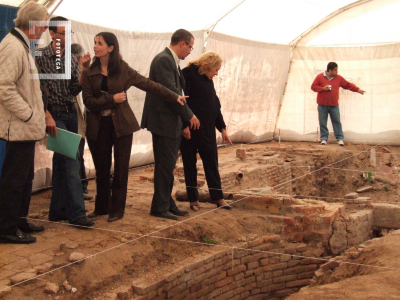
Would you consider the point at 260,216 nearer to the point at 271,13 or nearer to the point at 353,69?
the point at 271,13

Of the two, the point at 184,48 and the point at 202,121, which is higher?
the point at 184,48

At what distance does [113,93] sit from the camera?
468 cm

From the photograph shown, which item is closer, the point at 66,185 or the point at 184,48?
the point at 66,185

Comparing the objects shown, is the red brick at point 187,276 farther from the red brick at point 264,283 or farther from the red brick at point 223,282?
the red brick at point 264,283

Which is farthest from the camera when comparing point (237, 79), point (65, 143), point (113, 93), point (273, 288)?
point (237, 79)

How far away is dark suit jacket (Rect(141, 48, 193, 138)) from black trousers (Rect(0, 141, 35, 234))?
4.51 feet

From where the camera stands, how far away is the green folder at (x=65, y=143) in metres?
4.42

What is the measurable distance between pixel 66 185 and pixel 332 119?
8157 millimetres

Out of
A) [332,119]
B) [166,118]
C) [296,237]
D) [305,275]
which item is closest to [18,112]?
[166,118]

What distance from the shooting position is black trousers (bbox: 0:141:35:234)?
157 inches

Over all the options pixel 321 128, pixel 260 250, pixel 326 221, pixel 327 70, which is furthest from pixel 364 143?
pixel 260 250

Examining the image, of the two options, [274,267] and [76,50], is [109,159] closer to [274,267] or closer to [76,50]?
[76,50]

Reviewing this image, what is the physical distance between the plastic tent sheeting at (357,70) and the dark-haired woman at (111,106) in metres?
8.09

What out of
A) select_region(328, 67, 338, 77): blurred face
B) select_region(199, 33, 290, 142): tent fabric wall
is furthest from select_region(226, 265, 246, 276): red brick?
select_region(328, 67, 338, 77): blurred face
